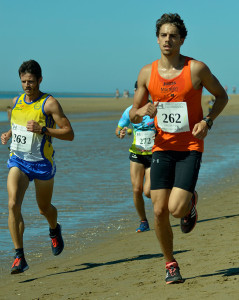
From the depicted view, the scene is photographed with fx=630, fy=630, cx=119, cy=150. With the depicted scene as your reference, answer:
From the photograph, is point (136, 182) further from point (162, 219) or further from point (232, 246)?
point (162, 219)

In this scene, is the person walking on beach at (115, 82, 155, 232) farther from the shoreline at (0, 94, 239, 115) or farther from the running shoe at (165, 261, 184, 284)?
the shoreline at (0, 94, 239, 115)

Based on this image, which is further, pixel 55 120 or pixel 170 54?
pixel 55 120

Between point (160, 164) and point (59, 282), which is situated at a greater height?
point (160, 164)

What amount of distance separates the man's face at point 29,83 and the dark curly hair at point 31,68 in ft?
0.11

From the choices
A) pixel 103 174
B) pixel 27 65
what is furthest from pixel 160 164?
pixel 103 174

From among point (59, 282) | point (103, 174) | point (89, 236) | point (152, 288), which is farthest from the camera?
point (103, 174)

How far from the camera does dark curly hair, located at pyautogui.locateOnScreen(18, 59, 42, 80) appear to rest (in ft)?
20.3

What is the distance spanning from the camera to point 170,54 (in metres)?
5.05

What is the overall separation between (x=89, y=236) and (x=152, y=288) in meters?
2.74

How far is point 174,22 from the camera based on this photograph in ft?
16.6

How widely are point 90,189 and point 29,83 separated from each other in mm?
5276

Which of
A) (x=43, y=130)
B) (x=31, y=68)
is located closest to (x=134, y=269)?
(x=43, y=130)

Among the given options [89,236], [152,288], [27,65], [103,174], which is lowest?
[103,174]

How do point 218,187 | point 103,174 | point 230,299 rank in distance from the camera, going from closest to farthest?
point 230,299, point 218,187, point 103,174
